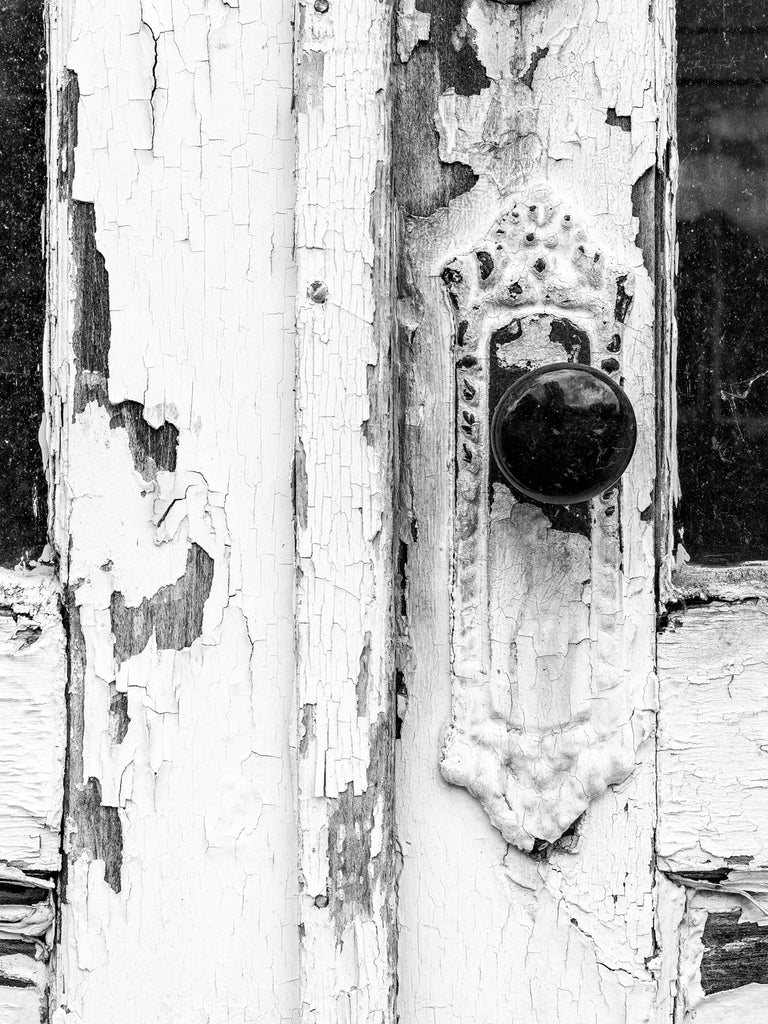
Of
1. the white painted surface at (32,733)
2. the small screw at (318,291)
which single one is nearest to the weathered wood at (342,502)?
the small screw at (318,291)

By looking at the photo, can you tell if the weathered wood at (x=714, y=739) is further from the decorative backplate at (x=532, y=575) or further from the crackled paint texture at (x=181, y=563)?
the crackled paint texture at (x=181, y=563)

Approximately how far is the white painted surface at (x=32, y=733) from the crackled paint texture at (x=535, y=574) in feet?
0.70

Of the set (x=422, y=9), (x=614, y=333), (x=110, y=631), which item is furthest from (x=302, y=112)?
(x=110, y=631)

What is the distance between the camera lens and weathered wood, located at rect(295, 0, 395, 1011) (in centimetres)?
50

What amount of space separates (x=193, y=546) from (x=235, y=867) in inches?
7.7

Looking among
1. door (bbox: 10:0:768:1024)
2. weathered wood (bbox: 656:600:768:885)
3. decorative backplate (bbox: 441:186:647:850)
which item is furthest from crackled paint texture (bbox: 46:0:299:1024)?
weathered wood (bbox: 656:600:768:885)

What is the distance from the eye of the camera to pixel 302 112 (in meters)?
0.50

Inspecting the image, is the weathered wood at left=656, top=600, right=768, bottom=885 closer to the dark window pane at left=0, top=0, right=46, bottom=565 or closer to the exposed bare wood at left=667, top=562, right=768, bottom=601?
the exposed bare wood at left=667, top=562, right=768, bottom=601

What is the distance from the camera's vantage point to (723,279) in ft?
1.85

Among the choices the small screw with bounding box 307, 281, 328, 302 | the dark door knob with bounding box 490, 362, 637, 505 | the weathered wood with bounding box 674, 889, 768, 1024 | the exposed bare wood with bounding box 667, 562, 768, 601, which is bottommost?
the weathered wood with bounding box 674, 889, 768, 1024

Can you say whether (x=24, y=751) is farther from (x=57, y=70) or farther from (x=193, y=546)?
(x=57, y=70)

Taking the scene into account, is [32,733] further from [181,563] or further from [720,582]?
[720,582]

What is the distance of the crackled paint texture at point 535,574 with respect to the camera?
53cm

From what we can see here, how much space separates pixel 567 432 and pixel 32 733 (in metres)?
0.37
